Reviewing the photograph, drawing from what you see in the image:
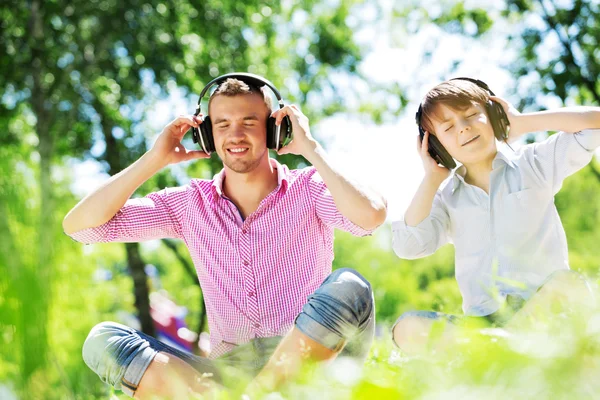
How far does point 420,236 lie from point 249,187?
87 cm

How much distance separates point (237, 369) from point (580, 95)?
8.04 metres

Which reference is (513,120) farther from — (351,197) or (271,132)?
(271,132)

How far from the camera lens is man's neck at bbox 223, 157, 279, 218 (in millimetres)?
3146

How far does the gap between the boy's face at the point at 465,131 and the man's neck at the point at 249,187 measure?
0.88 m

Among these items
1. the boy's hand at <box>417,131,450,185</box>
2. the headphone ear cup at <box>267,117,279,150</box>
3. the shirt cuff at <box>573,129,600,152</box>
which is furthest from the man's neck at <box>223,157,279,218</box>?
the shirt cuff at <box>573,129,600,152</box>

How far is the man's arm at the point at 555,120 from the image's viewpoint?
2676mm

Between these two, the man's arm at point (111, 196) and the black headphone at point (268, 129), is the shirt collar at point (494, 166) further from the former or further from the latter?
the man's arm at point (111, 196)

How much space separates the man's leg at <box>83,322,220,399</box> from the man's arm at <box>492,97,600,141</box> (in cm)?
174

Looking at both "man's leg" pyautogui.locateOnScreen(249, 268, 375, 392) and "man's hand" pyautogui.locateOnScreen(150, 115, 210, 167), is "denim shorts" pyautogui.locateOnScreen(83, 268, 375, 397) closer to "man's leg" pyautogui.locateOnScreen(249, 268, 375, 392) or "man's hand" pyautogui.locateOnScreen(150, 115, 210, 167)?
"man's leg" pyautogui.locateOnScreen(249, 268, 375, 392)

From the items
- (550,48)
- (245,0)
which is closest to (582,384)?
(550,48)

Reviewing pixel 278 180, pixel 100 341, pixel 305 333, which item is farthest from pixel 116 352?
pixel 278 180

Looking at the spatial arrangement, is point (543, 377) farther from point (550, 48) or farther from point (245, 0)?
point (245, 0)

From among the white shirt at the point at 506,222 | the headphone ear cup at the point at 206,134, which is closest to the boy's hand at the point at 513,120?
the white shirt at the point at 506,222

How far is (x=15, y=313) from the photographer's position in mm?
685
